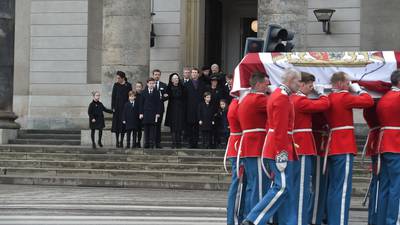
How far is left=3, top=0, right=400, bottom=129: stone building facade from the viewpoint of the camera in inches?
1087

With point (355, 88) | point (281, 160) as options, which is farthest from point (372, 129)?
point (281, 160)

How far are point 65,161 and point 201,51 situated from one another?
9.09 m

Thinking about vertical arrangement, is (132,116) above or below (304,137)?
above

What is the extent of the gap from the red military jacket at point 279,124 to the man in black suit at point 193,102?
11605 millimetres

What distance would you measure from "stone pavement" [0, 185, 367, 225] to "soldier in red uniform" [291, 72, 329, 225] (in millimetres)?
1828

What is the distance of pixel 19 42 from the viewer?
30.7 meters

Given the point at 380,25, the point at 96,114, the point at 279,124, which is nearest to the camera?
the point at 279,124

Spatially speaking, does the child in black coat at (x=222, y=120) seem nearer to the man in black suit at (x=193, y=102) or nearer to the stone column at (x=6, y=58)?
the man in black suit at (x=193, y=102)

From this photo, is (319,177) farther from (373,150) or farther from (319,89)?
(319,89)

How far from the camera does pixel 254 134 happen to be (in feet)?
38.3

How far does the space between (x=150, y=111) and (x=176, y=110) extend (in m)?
0.74

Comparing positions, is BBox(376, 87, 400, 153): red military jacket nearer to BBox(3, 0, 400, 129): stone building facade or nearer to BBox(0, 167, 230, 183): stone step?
BBox(0, 167, 230, 183): stone step

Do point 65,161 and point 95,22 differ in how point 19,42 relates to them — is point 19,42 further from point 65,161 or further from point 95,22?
point 65,161

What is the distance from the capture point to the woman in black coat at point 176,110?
2242 cm
